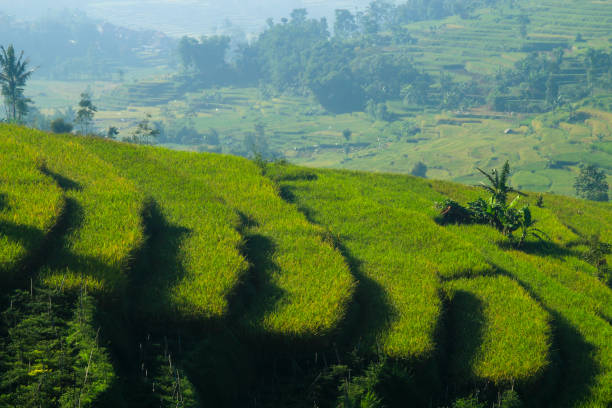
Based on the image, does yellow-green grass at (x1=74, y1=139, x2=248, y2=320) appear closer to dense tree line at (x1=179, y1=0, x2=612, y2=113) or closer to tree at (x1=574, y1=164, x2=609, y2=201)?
tree at (x1=574, y1=164, x2=609, y2=201)

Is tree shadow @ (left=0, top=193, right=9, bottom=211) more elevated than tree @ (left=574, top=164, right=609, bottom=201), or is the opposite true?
tree shadow @ (left=0, top=193, right=9, bottom=211)

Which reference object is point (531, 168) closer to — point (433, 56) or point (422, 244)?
point (422, 244)

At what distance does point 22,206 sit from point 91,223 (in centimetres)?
115

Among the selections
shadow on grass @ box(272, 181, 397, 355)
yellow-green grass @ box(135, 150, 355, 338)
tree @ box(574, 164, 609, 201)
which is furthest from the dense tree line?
shadow on grass @ box(272, 181, 397, 355)

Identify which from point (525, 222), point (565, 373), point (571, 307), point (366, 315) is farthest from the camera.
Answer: point (525, 222)

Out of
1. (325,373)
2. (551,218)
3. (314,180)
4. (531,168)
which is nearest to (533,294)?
(325,373)

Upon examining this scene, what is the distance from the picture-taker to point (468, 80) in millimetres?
134750

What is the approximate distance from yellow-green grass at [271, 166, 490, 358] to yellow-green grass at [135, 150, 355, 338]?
0.68 meters

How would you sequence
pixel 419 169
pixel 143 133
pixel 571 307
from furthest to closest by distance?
pixel 419 169, pixel 143 133, pixel 571 307

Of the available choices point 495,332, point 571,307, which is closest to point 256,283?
point 495,332

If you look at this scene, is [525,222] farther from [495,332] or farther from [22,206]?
[22,206]

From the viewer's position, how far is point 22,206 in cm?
866

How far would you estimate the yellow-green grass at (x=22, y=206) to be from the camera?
7199 mm

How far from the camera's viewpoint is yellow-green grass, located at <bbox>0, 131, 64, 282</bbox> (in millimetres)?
7199
